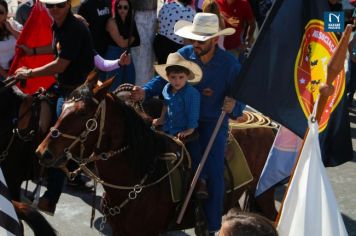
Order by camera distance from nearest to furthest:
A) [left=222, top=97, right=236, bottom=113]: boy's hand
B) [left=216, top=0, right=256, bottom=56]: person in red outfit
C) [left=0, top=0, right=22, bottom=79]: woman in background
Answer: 1. [left=222, top=97, right=236, bottom=113]: boy's hand
2. [left=0, top=0, right=22, bottom=79]: woman in background
3. [left=216, top=0, right=256, bottom=56]: person in red outfit

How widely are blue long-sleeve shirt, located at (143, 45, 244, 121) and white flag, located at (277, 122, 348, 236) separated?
1773 mm

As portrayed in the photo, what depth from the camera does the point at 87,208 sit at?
25.3 feet

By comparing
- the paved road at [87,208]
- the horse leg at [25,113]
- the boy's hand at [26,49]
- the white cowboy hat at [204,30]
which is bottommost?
the paved road at [87,208]

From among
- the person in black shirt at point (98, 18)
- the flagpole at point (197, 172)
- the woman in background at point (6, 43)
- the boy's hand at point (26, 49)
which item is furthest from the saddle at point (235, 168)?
the person in black shirt at point (98, 18)

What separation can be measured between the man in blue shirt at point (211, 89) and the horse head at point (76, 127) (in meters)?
0.71

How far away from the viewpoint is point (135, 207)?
5465 millimetres

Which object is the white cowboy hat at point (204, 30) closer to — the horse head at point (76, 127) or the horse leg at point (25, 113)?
the horse head at point (76, 127)

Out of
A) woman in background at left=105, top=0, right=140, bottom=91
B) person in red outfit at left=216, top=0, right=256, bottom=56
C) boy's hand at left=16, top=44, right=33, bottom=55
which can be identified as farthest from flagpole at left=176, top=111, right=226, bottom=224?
person in red outfit at left=216, top=0, right=256, bottom=56

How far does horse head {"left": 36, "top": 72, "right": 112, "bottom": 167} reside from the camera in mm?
5133

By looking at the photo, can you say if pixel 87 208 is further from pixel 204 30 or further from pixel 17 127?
pixel 204 30

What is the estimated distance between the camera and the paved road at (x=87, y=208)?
7156 millimetres

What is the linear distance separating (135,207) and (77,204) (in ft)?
8.15

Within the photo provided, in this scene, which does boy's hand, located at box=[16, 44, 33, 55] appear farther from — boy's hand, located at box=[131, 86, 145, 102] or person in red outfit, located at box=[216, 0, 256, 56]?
person in red outfit, located at box=[216, 0, 256, 56]

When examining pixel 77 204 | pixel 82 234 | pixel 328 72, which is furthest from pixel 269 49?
pixel 77 204
